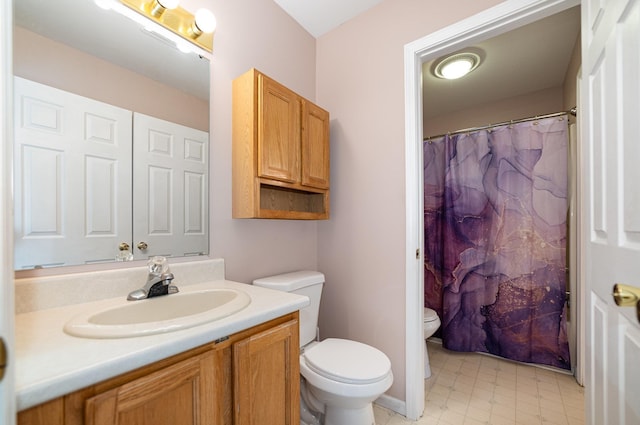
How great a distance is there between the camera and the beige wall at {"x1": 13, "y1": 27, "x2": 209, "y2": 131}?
2.89 ft

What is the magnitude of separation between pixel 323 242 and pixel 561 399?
5.85ft

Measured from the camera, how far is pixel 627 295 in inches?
21.9

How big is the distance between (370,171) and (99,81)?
137 centimetres

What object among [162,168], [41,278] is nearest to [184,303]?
[41,278]

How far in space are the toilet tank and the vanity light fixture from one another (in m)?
1.23

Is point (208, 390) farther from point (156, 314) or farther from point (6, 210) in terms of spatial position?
point (6, 210)

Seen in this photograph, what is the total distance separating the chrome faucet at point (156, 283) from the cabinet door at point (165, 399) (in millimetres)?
434

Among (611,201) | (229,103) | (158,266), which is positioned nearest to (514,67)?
(611,201)

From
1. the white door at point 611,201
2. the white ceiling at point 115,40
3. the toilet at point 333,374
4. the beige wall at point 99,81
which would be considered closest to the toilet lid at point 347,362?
the toilet at point 333,374

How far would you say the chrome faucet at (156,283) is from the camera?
1005 millimetres

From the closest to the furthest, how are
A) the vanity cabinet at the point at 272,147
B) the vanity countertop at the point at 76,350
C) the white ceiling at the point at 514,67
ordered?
the vanity countertop at the point at 76,350 → the vanity cabinet at the point at 272,147 → the white ceiling at the point at 514,67

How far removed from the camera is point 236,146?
1.42 m

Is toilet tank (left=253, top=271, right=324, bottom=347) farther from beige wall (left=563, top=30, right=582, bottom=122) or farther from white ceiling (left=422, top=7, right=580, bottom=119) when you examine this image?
beige wall (left=563, top=30, right=582, bottom=122)

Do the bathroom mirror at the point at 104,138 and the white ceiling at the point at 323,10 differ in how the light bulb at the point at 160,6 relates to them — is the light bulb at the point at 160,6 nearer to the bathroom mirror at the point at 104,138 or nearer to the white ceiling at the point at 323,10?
the bathroom mirror at the point at 104,138
